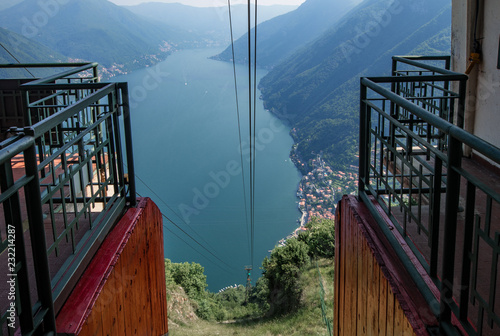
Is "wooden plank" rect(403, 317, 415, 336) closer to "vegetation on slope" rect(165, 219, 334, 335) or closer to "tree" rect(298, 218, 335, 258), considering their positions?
"vegetation on slope" rect(165, 219, 334, 335)

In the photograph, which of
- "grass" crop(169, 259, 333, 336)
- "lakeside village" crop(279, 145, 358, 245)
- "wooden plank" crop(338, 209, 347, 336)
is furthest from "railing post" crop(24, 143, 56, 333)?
"lakeside village" crop(279, 145, 358, 245)

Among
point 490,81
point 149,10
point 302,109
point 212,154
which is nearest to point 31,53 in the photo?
point 212,154

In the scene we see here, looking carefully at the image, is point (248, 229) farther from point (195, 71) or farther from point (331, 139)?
point (195, 71)

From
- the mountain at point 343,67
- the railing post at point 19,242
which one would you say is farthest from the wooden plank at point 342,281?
the mountain at point 343,67

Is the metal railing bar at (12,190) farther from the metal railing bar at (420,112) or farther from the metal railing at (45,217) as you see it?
the metal railing bar at (420,112)

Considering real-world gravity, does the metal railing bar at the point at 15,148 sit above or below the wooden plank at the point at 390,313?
above

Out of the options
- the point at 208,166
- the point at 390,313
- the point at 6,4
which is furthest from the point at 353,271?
the point at 6,4

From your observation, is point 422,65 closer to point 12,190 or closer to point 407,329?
point 407,329

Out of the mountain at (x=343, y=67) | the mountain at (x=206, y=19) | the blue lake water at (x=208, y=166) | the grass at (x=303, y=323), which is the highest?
the mountain at (x=206, y=19)
